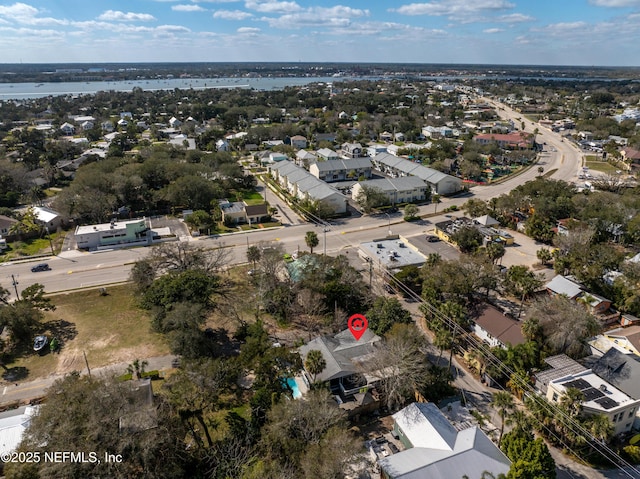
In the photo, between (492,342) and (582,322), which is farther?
(492,342)

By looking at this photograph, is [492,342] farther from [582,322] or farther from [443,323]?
[582,322]

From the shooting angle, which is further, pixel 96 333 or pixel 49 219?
pixel 49 219

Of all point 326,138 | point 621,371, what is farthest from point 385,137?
point 621,371

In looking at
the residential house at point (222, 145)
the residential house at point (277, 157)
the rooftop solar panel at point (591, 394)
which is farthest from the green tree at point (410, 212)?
the residential house at point (222, 145)

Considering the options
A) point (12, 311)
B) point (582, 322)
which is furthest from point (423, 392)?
point (12, 311)

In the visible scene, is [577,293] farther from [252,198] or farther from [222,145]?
[222,145]
